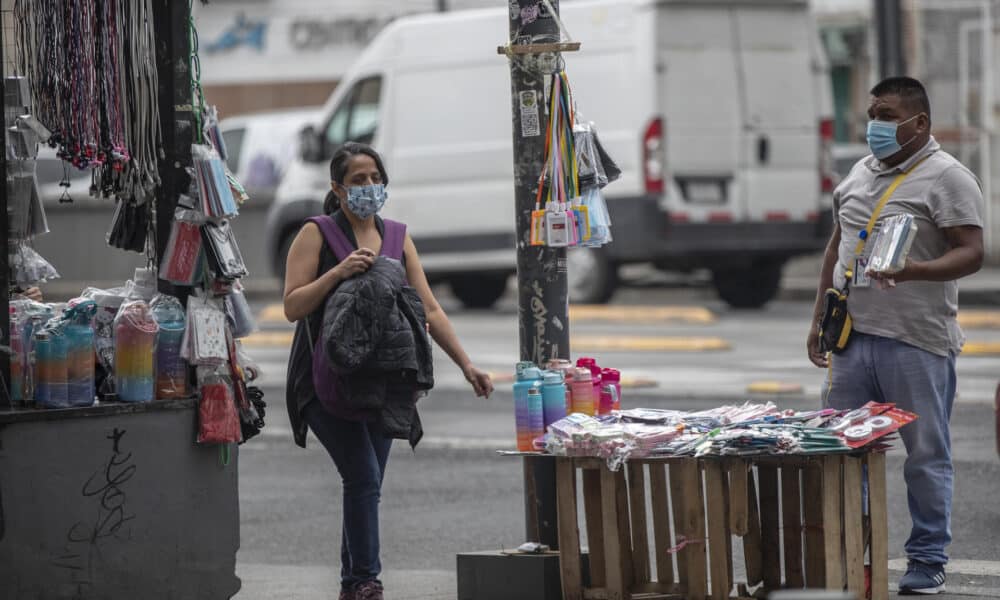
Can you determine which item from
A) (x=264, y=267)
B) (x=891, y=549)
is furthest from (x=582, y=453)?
(x=264, y=267)

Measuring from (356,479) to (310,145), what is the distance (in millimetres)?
13916

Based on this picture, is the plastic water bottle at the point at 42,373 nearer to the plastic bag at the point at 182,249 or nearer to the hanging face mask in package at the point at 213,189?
the plastic bag at the point at 182,249

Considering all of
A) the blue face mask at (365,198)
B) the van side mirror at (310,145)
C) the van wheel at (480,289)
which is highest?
the van side mirror at (310,145)

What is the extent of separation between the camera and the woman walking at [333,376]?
6.18m

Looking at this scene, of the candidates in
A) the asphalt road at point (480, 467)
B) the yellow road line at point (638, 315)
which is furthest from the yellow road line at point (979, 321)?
the yellow road line at point (638, 315)

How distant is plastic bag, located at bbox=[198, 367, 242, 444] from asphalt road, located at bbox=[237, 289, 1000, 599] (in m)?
1.29

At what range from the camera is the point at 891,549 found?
25.4 ft

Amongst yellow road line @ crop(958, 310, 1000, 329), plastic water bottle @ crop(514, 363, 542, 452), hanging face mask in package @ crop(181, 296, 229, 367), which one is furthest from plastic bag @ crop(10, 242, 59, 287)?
yellow road line @ crop(958, 310, 1000, 329)

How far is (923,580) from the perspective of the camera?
6.54m

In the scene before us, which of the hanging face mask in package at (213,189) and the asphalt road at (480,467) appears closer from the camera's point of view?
the hanging face mask in package at (213,189)

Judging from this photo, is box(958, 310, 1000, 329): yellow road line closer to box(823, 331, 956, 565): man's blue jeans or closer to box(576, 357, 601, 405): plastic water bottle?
box(823, 331, 956, 565): man's blue jeans

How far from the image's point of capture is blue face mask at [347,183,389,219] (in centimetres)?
626

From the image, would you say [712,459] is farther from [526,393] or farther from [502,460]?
[502,460]

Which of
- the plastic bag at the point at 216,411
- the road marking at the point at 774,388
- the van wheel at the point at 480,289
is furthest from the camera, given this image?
→ the van wheel at the point at 480,289
